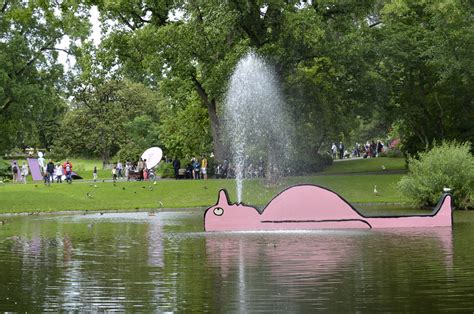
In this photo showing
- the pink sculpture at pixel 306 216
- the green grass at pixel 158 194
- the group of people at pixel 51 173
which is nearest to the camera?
the pink sculpture at pixel 306 216

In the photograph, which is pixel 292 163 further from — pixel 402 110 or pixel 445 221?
pixel 445 221

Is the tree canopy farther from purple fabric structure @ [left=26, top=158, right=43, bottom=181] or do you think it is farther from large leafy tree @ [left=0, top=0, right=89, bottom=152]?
purple fabric structure @ [left=26, top=158, right=43, bottom=181]

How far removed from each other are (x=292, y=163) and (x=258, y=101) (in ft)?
39.1

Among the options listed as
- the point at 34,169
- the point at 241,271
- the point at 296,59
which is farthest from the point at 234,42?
the point at 241,271

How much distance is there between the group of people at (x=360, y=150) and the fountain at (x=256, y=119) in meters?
25.5

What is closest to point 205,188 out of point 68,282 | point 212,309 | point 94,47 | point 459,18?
point 94,47

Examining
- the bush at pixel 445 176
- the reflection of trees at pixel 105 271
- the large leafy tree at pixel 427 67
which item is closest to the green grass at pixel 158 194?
the bush at pixel 445 176

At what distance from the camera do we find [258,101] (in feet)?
145

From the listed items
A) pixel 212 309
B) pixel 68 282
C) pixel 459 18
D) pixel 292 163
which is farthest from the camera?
pixel 292 163

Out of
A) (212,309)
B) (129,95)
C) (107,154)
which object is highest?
(129,95)

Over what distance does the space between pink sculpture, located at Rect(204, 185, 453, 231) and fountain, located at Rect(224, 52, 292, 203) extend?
14.8m

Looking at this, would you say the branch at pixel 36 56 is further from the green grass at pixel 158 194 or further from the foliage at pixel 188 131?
the green grass at pixel 158 194

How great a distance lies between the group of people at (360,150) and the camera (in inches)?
3031

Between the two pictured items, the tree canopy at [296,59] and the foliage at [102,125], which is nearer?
the tree canopy at [296,59]
